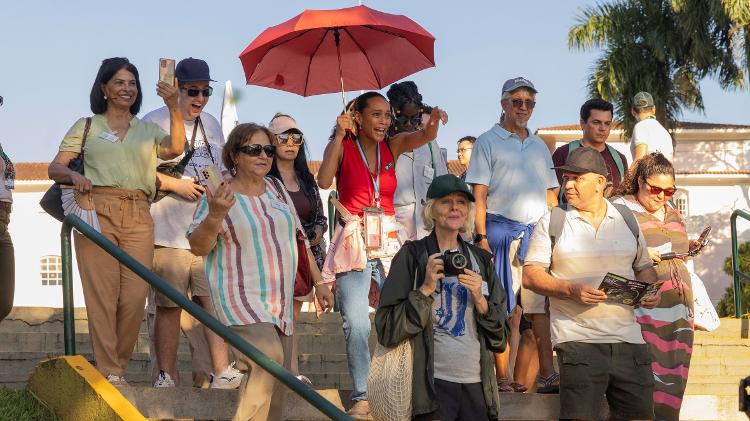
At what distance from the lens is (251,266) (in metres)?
6.72

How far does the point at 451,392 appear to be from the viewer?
6.48 metres

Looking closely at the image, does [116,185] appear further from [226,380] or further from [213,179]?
[213,179]

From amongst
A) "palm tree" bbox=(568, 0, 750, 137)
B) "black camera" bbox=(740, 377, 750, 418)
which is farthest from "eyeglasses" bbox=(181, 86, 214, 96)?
"palm tree" bbox=(568, 0, 750, 137)

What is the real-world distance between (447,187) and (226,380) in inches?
78.7

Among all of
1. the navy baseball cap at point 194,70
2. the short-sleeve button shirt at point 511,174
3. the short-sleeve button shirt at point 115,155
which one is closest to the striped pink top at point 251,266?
the short-sleeve button shirt at point 115,155

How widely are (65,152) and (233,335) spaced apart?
2.19m

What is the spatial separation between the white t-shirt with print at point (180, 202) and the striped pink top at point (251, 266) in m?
1.37

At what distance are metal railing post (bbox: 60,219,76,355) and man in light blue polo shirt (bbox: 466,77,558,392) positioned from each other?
262 centimetres

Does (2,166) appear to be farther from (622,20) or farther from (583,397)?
(622,20)

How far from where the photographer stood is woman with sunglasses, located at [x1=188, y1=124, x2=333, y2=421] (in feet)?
21.2

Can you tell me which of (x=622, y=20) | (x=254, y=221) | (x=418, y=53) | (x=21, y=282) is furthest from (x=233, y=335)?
(x=21, y=282)

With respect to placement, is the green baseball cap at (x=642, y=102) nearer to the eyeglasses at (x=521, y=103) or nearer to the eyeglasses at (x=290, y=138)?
the eyeglasses at (x=521, y=103)

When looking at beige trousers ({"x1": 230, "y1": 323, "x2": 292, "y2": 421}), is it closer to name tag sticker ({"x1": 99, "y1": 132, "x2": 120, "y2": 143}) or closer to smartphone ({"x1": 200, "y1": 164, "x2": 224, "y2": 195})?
smartphone ({"x1": 200, "y1": 164, "x2": 224, "y2": 195})

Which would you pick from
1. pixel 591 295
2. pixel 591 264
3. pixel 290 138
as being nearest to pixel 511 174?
pixel 290 138
